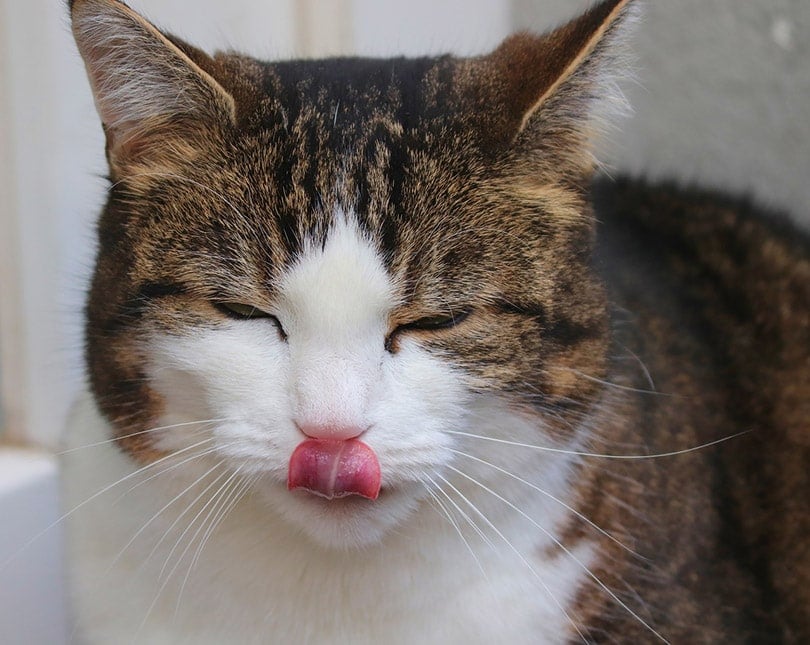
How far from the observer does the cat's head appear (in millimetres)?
793

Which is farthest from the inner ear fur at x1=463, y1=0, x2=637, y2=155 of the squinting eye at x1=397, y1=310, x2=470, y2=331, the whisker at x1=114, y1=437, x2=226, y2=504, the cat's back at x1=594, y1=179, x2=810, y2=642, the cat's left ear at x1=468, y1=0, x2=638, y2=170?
the whisker at x1=114, y1=437, x2=226, y2=504

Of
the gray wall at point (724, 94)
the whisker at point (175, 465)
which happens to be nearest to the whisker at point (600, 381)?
the whisker at point (175, 465)

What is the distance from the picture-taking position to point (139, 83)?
2.86 ft

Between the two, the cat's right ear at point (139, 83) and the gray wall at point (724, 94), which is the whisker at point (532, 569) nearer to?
the cat's right ear at point (139, 83)

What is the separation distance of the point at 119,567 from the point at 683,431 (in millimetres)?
697

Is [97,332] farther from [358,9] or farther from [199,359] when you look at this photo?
[358,9]

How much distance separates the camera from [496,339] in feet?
2.81

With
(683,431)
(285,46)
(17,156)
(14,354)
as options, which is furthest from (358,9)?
(683,431)

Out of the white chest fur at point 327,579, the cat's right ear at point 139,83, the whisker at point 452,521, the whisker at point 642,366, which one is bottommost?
the white chest fur at point 327,579

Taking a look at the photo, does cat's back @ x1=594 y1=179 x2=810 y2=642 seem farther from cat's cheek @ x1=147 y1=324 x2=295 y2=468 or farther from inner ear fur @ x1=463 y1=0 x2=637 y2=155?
cat's cheek @ x1=147 y1=324 x2=295 y2=468

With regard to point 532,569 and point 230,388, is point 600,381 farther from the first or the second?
point 230,388

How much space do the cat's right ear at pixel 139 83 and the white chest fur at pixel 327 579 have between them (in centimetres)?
33

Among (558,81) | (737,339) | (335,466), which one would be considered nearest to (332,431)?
(335,466)

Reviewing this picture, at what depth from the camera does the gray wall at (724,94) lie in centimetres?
166
